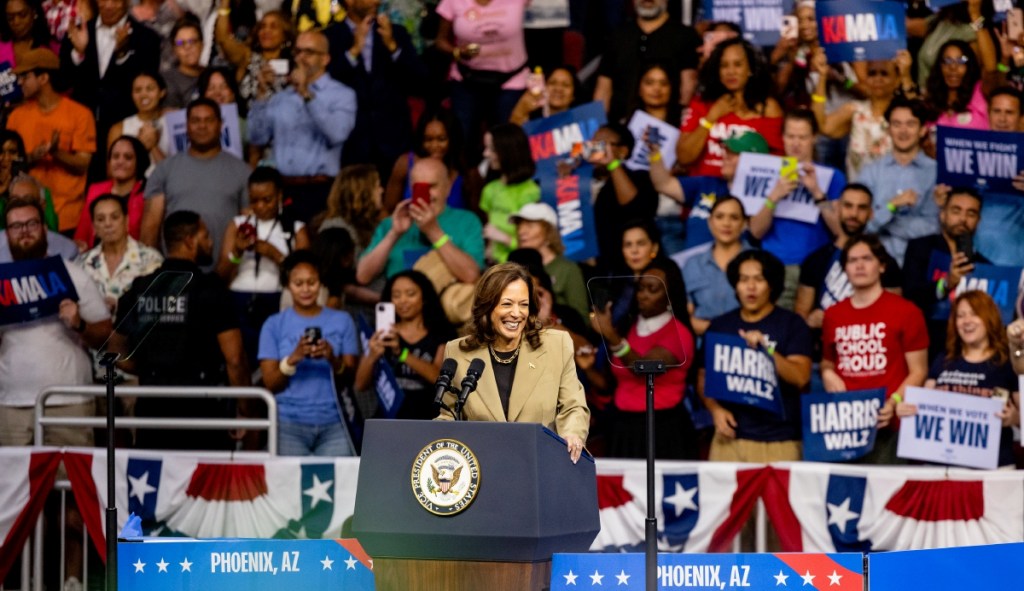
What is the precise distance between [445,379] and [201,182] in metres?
5.86

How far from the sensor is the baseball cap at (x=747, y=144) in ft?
32.4

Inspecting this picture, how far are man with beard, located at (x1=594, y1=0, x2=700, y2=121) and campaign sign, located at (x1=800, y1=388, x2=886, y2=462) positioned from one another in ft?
9.77

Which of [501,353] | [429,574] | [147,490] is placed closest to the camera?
[429,574]

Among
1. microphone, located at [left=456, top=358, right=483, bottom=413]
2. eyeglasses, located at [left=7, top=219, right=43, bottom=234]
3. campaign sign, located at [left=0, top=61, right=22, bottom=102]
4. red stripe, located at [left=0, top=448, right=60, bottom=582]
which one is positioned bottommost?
red stripe, located at [left=0, top=448, right=60, bottom=582]

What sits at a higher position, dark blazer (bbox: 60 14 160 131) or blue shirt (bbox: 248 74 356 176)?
dark blazer (bbox: 60 14 160 131)

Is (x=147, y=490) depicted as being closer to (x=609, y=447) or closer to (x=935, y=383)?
(x=609, y=447)

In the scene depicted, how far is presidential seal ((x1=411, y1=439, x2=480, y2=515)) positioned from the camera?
503cm

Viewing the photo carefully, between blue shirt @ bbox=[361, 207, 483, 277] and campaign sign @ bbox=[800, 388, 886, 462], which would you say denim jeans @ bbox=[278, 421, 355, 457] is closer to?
blue shirt @ bbox=[361, 207, 483, 277]

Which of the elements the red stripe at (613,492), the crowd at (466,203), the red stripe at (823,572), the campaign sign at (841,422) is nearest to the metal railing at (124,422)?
the crowd at (466,203)

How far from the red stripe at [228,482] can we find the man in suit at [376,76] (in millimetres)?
2887

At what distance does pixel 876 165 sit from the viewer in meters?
9.70

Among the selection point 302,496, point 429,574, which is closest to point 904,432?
point 302,496

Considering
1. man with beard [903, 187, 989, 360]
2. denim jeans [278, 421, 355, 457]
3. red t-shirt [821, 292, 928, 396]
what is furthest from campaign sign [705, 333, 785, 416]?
denim jeans [278, 421, 355, 457]

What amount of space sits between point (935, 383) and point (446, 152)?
3607mm
